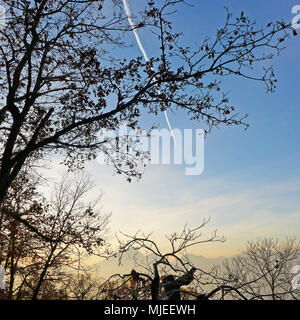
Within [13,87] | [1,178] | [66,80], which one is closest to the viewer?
[1,178]

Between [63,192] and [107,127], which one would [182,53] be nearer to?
[107,127]

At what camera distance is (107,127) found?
10.9 meters

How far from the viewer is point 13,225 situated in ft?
45.0

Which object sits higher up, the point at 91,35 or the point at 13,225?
the point at 91,35

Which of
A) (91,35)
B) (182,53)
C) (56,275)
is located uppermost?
(91,35)

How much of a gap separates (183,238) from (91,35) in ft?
24.1

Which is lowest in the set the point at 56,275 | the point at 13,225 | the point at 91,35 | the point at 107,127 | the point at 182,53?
the point at 56,275
